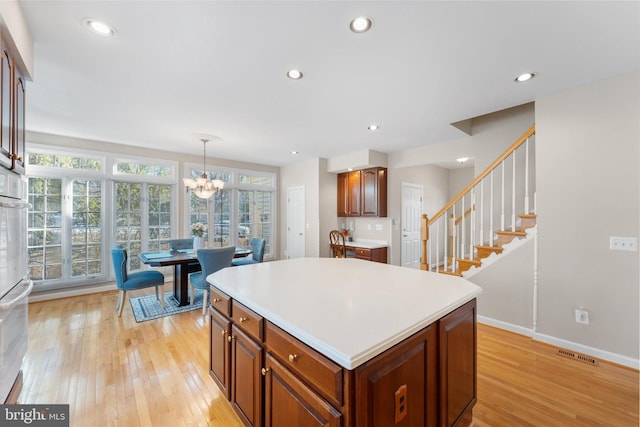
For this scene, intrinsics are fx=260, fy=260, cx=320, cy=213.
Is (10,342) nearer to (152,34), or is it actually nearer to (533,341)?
(152,34)

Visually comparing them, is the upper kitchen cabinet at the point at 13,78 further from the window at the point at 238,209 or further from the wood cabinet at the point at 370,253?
the wood cabinet at the point at 370,253

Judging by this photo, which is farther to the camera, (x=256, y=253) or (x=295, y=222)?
(x=295, y=222)

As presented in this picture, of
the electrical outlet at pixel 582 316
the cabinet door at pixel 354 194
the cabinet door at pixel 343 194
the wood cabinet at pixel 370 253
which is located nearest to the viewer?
the electrical outlet at pixel 582 316

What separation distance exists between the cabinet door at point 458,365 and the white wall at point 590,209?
178 cm

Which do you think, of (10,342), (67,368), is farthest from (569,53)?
(67,368)

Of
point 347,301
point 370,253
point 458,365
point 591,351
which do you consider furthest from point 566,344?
point 370,253

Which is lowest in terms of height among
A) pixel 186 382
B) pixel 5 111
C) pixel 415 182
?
pixel 186 382

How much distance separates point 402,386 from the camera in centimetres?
107

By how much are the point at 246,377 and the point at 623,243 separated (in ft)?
10.9

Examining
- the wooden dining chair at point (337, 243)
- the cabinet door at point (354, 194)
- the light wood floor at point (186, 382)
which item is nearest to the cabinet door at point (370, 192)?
the cabinet door at point (354, 194)

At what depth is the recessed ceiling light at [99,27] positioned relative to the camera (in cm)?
171

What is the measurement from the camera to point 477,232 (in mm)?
4727

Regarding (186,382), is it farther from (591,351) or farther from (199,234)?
(591,351)

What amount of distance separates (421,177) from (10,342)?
6466 millimetres
